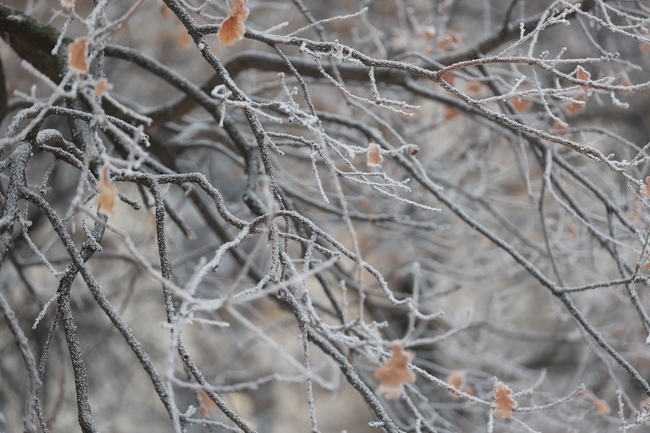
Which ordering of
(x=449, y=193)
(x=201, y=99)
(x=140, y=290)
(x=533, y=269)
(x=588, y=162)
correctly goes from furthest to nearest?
1. (x=140, y=290)
2. (x=588, y=162)
3. (x=449, y=193)
4. (x=201, y=99)
5. (x=533, y=269)

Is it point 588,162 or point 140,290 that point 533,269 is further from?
point 140,290

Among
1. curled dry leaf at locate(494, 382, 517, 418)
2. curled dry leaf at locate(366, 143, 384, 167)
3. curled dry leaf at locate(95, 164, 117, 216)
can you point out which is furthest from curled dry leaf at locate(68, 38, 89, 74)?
curled dry leaf at locate(494, 382, 517, 418)

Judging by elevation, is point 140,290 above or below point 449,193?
above

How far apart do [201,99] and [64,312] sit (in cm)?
85

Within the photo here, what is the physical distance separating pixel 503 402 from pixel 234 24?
0.96 m

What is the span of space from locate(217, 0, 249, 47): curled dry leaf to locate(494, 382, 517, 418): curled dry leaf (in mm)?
923

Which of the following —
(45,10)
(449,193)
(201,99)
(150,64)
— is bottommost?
(201,99)

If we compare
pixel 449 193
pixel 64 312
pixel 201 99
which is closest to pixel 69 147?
pixel 64 312

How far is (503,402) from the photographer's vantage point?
134cm

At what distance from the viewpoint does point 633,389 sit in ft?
14.4

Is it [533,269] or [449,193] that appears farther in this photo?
[449,193]

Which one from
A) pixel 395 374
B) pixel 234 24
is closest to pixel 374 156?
pixel 234 24

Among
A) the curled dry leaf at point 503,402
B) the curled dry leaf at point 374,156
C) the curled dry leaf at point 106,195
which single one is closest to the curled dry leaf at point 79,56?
the curled dry leaf at point 106,195

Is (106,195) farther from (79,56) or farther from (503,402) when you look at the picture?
(503,402)
